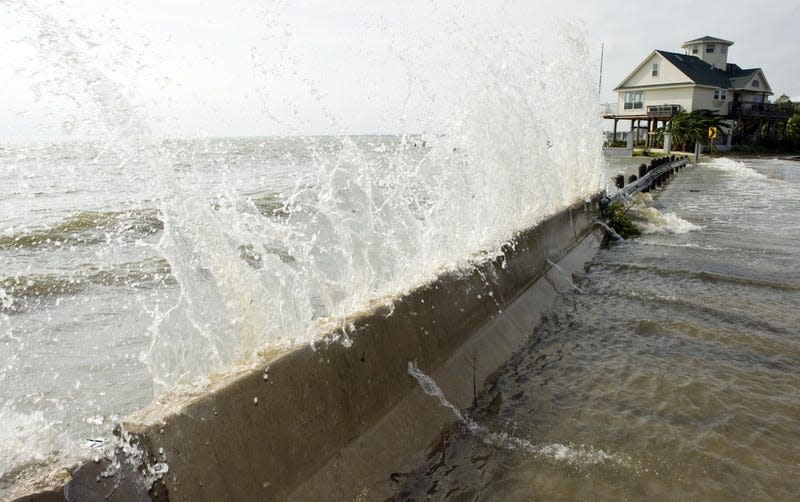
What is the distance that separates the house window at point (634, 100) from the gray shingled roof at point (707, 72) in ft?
17.0

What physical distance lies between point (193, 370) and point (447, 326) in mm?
1877

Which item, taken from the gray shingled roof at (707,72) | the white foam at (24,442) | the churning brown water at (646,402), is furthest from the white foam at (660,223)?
the gray shingled roof at (707,72)

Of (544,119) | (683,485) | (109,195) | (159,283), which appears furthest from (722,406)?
(109,195)

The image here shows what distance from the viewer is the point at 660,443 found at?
125 inches

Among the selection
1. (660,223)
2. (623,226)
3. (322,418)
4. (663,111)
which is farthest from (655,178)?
(663,111)

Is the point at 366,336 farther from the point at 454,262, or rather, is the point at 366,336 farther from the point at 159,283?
the point at 159,283

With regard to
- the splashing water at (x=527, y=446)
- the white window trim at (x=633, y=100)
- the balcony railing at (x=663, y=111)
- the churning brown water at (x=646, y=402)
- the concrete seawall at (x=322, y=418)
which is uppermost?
the white window trim at (x=633, y=100)

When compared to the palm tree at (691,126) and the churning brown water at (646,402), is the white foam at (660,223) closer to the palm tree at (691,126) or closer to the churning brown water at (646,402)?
the churning brown water at (646,402)

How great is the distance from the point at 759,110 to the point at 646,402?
70846 mm

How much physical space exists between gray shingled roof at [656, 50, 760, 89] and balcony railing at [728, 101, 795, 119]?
2.40 metres

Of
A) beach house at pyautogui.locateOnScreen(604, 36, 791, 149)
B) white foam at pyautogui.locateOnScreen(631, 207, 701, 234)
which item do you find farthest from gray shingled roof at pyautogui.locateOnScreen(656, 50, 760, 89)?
white foam at pyautogui.locateOnScreen(631, 207, 701, 234)

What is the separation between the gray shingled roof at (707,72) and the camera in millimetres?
56250

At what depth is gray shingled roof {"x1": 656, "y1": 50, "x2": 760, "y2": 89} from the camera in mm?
56250

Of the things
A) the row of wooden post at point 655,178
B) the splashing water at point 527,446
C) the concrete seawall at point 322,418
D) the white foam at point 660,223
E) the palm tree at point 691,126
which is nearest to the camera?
the concrete seawall at point 322,418
